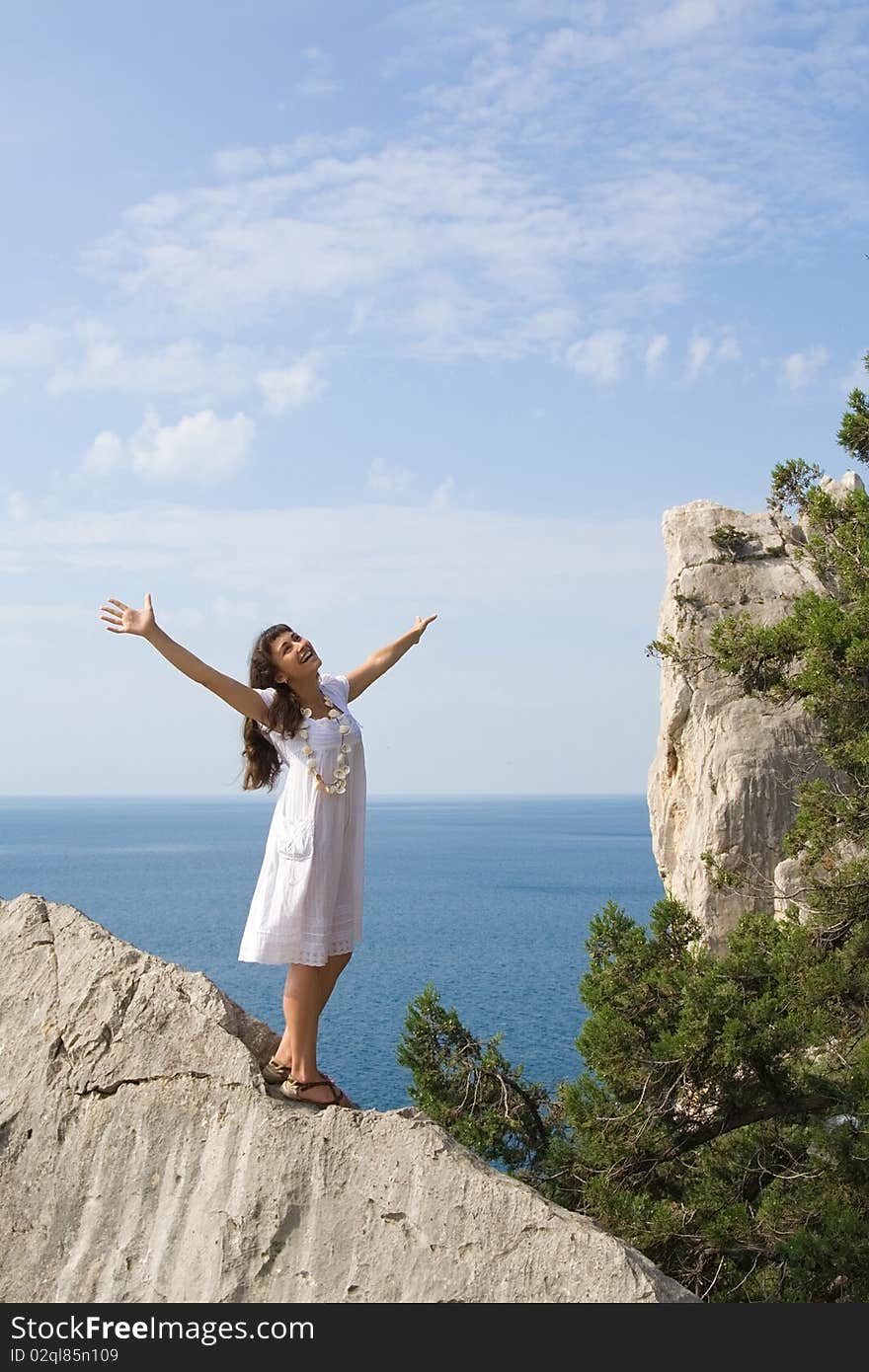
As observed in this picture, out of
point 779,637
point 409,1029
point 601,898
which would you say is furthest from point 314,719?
point 601,898

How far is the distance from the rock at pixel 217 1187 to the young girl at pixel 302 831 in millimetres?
254

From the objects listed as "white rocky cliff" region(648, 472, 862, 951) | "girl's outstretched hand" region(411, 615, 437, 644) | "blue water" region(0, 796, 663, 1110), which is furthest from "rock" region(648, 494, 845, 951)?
"girl's outstretched hand" region(411, 615, 437, 644)

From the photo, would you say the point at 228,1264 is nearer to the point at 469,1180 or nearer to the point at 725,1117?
the point at 469,1180

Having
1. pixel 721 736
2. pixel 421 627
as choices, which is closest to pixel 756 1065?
pixel 421 627

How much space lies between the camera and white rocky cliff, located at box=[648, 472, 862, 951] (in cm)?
2097

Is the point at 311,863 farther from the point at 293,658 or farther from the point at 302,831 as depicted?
the point at 293,658

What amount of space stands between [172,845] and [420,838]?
32.4 metres

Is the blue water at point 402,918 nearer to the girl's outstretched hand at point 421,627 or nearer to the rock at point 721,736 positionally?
the rock at point 721,736

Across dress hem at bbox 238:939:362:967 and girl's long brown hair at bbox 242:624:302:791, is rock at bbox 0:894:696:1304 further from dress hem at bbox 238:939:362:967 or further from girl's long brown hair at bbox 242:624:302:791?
girl's long brown hair at bbox 242:624:302:791

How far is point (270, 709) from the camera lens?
538 cm

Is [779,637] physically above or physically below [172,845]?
above

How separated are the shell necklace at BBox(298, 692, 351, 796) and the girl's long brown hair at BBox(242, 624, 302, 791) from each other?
5 centimetres

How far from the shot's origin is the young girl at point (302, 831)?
17.0ft

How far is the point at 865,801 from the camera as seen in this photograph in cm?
1027
